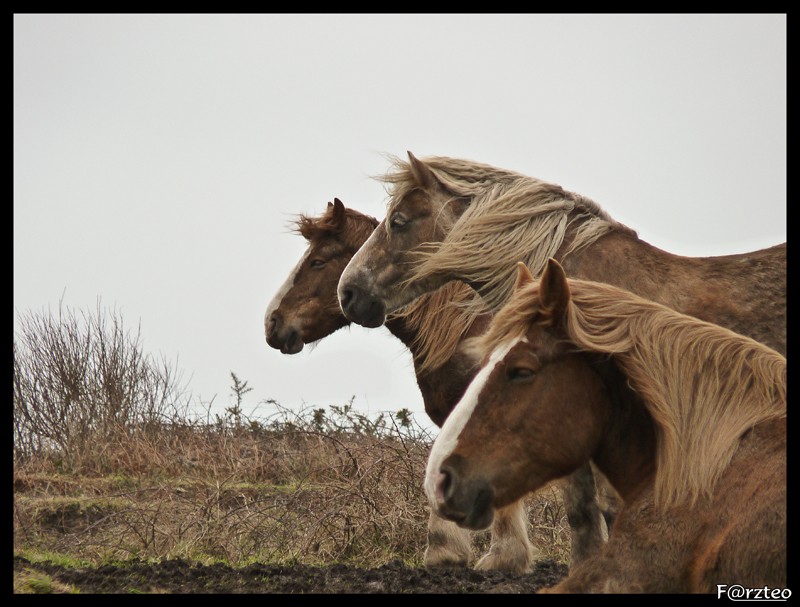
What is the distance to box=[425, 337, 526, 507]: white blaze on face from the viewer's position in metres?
3.44

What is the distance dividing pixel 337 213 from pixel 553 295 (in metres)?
4.13

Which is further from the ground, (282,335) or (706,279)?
(706,279)

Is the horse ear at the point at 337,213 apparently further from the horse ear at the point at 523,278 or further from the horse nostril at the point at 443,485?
the horse nostril at the point at 443,485

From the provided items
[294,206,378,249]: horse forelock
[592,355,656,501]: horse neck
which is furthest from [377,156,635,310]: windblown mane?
[592,355,656,501]: horse neck

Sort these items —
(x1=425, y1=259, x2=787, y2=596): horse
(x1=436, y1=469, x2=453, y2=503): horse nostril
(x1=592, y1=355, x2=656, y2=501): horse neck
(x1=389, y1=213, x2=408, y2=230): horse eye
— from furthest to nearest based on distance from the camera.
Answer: (x1=389, y1=213, x2=408, y2=230): horse eye, (x1=592, y1=355, x2=656, y2=501): horse neck, (x1=436, y1=469, x2=453, y2=503): horse nostril, (x1=425, y1=259, x2=787, y2=596): horse

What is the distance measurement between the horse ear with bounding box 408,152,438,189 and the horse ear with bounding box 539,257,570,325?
2779 millimetres

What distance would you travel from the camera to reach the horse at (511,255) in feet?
17.1

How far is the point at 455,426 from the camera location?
3512 millimetres

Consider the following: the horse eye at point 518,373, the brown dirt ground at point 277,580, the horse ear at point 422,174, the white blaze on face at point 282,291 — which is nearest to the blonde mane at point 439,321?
the horse ear at point 422,174

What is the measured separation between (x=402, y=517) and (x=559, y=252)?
7.46ft

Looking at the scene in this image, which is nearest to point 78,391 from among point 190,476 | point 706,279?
point 190,476

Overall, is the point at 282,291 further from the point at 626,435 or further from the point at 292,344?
Answer: the point at 626,435

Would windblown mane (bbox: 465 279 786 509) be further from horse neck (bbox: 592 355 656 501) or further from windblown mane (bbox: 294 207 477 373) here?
windblown mane (bbox: 294 207 477 373)

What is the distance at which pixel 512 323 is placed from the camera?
146 inches
